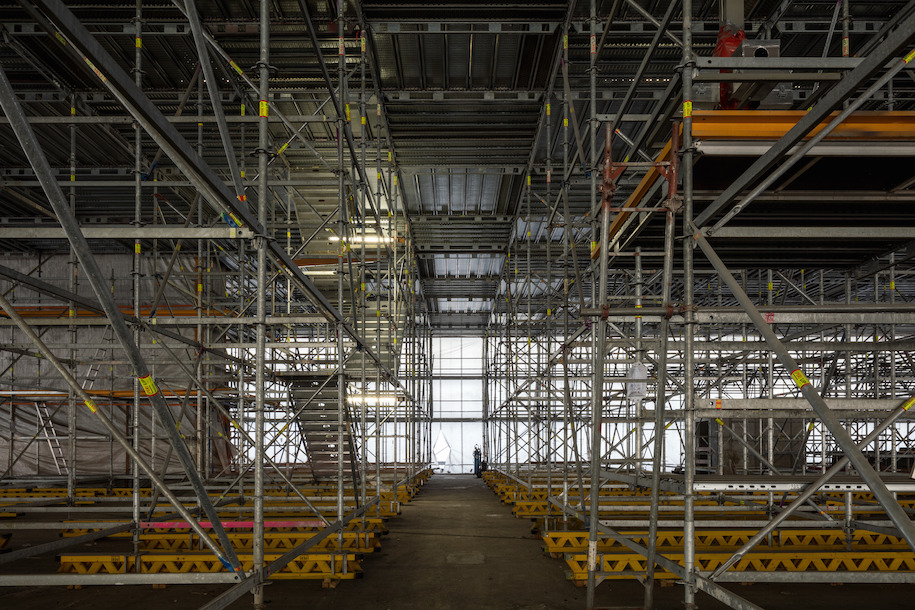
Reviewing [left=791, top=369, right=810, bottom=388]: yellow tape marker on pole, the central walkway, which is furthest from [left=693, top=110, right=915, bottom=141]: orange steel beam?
the central walkway

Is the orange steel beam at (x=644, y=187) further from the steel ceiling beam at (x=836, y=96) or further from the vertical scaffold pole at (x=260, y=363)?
the vertical scaffold pole at (x=260, y=363)

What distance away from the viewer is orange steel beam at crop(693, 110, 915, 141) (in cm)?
454

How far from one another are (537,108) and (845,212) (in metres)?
7.81

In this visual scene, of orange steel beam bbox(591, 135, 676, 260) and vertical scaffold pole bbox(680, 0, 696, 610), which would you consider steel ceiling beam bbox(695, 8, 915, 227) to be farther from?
orange steel beam bbox(591, 135, 676, 260)

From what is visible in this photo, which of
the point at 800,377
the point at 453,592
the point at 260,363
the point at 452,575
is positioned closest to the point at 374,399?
the point at 452,575

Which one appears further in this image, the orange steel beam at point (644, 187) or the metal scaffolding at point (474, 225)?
the orange steel beam at point (644, 187)

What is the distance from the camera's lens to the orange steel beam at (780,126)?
454 cm

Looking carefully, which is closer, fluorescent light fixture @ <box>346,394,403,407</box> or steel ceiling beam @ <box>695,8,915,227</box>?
steel ceiling beam @ <box>695,8,915,227</box>

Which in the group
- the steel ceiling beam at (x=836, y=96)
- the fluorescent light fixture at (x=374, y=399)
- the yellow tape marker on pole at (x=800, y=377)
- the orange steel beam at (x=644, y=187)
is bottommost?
the fluorescent light fixture at (x=374, y=399)

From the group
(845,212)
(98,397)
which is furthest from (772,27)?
(98,397)

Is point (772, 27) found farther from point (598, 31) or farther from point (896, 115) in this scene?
point (896, 115)

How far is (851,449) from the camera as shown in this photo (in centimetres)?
334

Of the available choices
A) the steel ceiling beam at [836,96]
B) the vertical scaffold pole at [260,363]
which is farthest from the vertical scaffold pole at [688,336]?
the vertical scaffold pole at [260,363]

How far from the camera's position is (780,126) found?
4.64m
